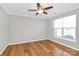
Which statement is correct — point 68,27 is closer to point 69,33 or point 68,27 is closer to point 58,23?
point 69,33

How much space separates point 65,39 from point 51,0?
11.2ft

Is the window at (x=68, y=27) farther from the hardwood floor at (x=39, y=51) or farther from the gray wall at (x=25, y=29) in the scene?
the gray wall at (x=25, y=29)

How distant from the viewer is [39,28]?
554 centimetres

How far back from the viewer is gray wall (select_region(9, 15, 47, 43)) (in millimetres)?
4555

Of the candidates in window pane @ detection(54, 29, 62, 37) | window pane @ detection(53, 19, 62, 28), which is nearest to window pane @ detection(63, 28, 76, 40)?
window pane @ detection(54, 29, 62, 37)

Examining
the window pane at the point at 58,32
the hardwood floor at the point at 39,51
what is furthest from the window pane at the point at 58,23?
the hardwood floor at the point at 39,51

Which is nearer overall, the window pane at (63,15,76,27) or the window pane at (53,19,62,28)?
the window pane at (63,15,76,27)

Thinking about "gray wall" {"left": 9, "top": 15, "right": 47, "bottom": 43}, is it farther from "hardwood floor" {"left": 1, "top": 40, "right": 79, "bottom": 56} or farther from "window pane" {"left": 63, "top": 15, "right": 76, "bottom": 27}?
"window pane" {"left": 63, "top": 15, "right": 76, "bottom": 27}

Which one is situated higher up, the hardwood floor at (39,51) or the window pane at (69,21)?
the window pane at (69,21)

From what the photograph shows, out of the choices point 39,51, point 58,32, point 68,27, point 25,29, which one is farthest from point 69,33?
A: point 25,29

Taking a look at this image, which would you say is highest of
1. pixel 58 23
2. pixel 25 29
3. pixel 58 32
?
pixel 58 23

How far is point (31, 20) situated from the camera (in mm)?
5238

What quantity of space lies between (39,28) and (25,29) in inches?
35.7

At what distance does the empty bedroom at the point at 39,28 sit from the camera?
336 centimetres
